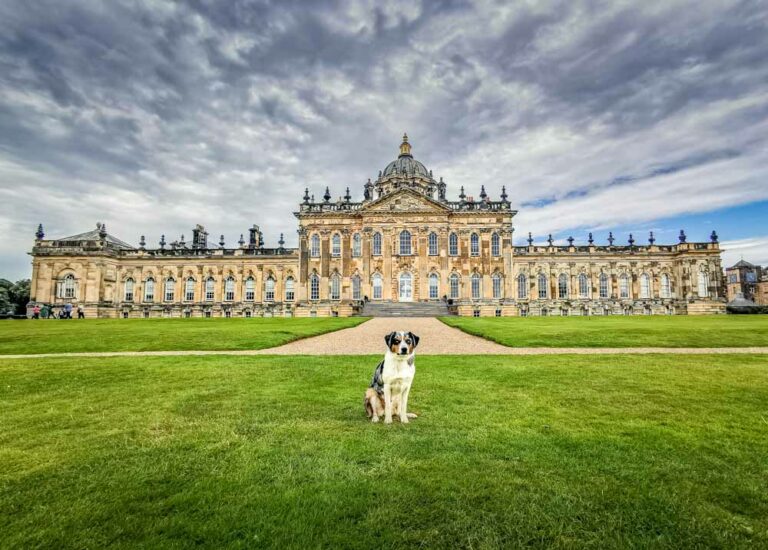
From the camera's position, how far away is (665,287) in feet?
159

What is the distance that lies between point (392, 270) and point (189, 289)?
83.9 ft

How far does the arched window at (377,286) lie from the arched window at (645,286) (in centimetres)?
3158

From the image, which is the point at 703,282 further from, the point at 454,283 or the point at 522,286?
the point at 454,283

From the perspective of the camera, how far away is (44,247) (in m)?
45.5

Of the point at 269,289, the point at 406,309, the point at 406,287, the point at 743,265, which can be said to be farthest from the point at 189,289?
the point at 743,265

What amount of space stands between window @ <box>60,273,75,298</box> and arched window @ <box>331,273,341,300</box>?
2958cm

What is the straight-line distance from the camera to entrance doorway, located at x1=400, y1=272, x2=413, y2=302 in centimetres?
4288

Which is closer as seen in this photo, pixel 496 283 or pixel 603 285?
pixel 496 283

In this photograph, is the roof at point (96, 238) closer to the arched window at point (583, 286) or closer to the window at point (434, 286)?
the window at point (434, 286)

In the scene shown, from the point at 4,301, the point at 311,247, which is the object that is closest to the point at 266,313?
the point at 311,247

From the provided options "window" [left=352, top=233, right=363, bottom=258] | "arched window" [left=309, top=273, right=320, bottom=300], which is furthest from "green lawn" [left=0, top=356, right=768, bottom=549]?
"arched window" [left=309, top=273, right=320, bottom=300]

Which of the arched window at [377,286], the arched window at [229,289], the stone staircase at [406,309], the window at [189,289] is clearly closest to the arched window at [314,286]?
the arched window at [377,286]

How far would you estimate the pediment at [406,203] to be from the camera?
43.3 meters

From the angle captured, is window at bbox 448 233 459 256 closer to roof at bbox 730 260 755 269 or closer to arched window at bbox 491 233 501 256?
arched window at bbox 491 233 501 256
